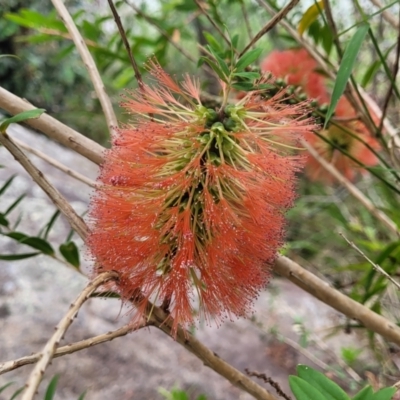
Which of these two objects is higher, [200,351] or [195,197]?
[195,197]

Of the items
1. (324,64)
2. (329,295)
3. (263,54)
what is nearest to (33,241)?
(329,295)

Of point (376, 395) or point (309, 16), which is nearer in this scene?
point (376, 395)

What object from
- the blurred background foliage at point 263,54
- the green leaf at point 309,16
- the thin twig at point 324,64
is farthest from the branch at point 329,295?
the green leaf at point 309,16

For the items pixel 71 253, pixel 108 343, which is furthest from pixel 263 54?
pixel 71 253

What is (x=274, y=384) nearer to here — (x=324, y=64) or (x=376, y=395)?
(x=376, y=395)

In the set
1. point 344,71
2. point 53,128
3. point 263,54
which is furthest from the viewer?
point 263,54

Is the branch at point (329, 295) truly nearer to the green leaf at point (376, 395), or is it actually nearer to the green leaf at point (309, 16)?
the green leaf at point (376, 395)

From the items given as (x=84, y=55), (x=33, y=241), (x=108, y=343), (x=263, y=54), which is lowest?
(x=108, y=343)

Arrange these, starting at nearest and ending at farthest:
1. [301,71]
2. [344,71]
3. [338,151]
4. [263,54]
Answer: [344,71]
[301,71]
[338,151]
[263,54]
